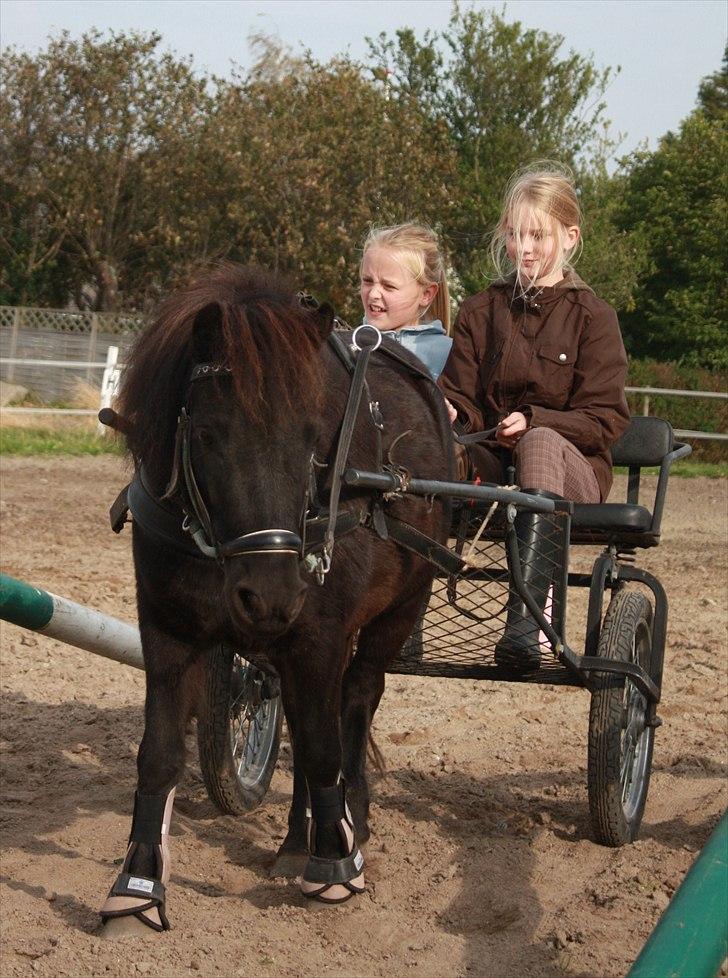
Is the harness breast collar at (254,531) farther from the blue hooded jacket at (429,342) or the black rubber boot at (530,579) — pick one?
the blue hooded jacket at (429,342)

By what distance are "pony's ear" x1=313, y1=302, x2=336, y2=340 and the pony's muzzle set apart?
0.59 meters

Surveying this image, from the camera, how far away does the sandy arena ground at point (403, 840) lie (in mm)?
3090

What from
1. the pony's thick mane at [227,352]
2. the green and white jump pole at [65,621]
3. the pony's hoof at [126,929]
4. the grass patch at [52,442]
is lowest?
the grass patch at [52,442]

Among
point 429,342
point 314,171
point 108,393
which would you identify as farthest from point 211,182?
point 429,342

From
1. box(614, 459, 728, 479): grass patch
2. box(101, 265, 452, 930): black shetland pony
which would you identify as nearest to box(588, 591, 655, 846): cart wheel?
box(101, 265, 452, 930): black shetland pony

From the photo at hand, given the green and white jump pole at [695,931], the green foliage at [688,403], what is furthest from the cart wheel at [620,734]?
the green foliage at [688,403]

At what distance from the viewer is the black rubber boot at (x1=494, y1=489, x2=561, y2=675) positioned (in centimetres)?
382

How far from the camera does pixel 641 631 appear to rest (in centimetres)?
443

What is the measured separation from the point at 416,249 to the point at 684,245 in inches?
1140

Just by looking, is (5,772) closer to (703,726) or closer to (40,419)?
(703,726)

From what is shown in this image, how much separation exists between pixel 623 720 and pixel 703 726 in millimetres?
1550

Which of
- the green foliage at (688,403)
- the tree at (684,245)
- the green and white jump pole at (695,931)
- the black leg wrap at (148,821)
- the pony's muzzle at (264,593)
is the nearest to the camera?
the green and white jump pole at (695,931)

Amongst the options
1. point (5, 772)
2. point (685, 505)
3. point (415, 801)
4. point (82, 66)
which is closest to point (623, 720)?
point (415, 801)

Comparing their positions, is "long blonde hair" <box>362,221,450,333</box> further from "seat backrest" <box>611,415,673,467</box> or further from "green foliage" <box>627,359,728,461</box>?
"green foliage" <box>627,359,728,461</box>
